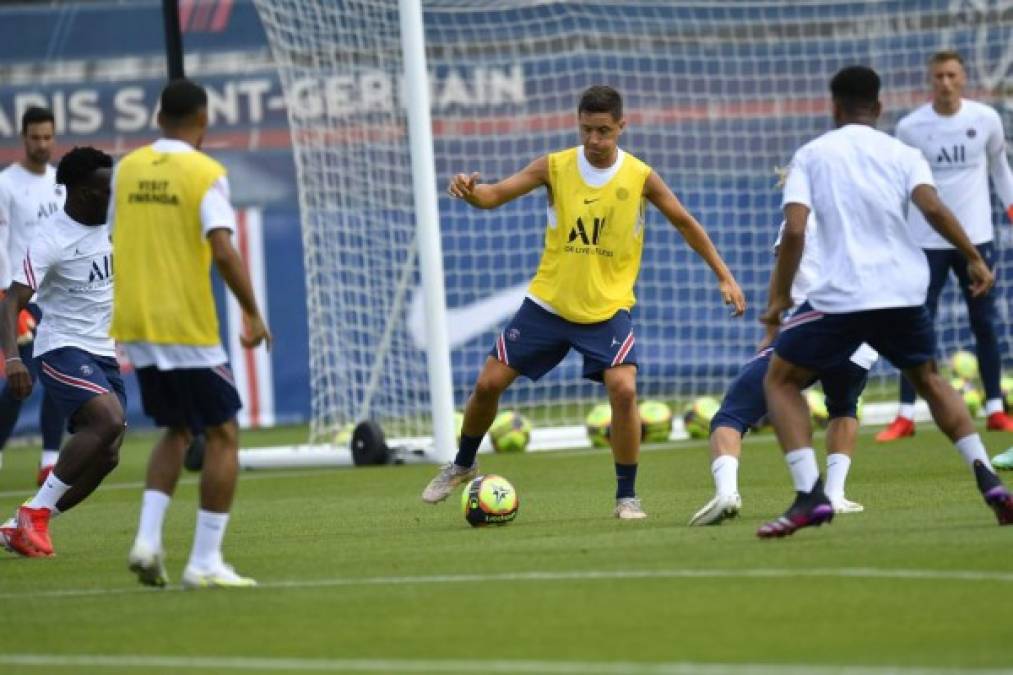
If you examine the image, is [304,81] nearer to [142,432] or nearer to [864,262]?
[142,432]

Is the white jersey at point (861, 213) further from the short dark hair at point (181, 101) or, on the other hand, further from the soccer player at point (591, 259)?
the short dark hair at point (181, 101)

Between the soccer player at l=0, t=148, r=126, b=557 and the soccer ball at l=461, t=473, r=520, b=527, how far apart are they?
1817 millimetres

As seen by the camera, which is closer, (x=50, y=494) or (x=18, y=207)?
(x=50, y=494)

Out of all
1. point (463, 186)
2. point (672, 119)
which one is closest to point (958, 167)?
Answer: point (672, 119)

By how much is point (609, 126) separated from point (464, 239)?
339 inches

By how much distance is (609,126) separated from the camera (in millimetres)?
11047

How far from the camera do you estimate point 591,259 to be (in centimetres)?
1119

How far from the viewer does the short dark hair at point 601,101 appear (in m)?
10.9

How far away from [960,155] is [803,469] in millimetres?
6689

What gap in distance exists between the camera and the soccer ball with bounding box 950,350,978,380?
19191mm

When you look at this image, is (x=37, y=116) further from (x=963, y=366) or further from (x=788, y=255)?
(x=963, y=366)

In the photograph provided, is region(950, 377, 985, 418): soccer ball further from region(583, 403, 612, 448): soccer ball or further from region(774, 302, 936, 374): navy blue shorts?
region(774, 302, 936, 374): navy blue shorts

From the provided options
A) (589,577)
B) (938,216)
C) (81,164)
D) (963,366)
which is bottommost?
(963,366)

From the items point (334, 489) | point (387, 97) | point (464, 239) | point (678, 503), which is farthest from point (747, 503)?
point (464, 239)
